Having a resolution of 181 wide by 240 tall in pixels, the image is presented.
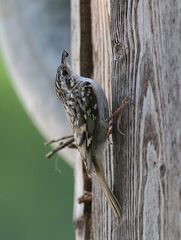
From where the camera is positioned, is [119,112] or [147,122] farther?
[119,112]

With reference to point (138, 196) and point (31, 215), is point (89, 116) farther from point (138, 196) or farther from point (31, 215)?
point (31, 215)

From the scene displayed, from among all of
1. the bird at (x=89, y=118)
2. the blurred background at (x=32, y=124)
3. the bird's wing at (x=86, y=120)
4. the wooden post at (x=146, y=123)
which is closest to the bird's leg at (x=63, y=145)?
the blurred background at (x=32, y=124)

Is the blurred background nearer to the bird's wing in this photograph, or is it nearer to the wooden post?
Answer: the bird's wing

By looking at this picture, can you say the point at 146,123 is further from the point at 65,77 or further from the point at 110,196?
the point at 65,77

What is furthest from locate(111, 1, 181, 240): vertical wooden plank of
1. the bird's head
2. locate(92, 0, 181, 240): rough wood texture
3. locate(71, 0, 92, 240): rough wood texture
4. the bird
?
locate(71, 0, 92, 240): rough wood texture

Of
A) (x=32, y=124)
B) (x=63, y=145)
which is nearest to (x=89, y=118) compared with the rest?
(x=63, y=145)
